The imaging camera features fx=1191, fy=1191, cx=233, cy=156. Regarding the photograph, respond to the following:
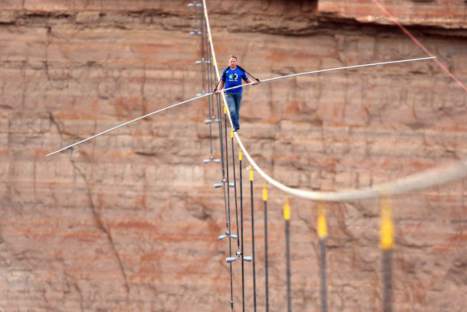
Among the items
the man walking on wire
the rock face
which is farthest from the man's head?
the rock face

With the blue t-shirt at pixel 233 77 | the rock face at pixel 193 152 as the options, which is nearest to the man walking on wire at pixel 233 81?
the blue t-shirt at pixel 233 77

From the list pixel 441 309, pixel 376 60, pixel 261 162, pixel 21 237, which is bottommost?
pixel 441 309

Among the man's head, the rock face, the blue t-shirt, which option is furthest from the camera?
the rock face

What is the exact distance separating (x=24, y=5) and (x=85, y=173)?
1.65 meters

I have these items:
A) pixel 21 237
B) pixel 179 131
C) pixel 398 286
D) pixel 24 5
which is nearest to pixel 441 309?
pixel 398 286

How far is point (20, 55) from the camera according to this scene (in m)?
11.1

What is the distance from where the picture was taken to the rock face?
35.8 feet

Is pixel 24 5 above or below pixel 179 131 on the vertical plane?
above

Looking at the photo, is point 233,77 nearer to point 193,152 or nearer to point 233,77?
point 233,77

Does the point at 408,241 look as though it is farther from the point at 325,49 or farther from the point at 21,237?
the point at 21,237

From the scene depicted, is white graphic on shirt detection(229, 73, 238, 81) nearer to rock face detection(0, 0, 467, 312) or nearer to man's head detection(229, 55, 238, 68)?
man's head detection(229, 55, 238, 68)

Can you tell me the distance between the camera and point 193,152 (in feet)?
35.9

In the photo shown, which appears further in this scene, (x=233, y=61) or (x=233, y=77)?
(x=233, y=77)

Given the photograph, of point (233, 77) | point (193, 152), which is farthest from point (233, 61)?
point (193, 152)
